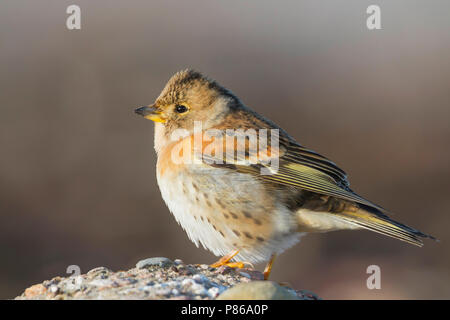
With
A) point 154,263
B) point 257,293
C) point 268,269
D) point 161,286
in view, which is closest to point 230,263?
point 268,269

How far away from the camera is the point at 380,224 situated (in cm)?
445

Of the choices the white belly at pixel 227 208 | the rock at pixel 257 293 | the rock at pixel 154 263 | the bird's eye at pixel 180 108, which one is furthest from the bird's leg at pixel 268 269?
the bird's eye at pixel 180 108

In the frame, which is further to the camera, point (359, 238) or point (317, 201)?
point (359, 238)

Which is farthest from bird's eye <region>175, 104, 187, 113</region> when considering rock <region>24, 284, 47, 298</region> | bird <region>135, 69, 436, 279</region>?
rock <region>24, 284, 47, 298</region>

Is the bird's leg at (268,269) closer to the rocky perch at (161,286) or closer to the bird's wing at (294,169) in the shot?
the rocky perch at (161,286)

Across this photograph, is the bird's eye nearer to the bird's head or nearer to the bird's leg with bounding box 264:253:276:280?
the bird's head

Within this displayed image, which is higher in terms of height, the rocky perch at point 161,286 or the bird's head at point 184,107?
the bird's head at point 184,107

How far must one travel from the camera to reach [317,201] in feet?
15.6

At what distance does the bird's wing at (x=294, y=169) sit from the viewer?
4699 mm

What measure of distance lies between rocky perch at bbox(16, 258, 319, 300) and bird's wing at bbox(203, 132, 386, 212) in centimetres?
89

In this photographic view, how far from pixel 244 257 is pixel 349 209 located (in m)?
1.03

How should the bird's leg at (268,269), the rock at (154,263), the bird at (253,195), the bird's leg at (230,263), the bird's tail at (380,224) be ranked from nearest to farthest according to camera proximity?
the bird's tail at (380,224), the rock at (154,263), the bird at (253,195), the bird's leg at (268,269), the bird's leg at (230,263)
